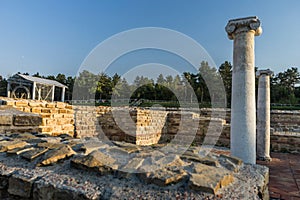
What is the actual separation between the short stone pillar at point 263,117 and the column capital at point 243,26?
2.06m

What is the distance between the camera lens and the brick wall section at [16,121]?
2.87m

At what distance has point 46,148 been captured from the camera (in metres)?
1.88

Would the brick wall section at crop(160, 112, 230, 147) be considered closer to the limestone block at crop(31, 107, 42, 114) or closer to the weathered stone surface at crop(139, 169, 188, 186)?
the limestone block at crop(31, 107, 42, 114)

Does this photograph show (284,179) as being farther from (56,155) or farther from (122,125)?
(122,125)

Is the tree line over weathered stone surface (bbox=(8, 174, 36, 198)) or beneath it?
over

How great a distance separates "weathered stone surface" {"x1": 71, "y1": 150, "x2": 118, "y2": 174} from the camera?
146cm

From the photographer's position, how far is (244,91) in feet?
10.9

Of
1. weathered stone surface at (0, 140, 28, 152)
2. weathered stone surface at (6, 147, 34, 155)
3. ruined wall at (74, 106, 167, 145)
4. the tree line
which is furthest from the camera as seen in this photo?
the tree line

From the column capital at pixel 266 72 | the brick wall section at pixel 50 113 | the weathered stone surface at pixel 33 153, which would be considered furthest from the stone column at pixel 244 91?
the brick wall section at pixel 50 113

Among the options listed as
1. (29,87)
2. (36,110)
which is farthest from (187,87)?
(36,110)

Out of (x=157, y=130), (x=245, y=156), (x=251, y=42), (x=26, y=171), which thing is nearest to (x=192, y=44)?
(x=251, y=42)

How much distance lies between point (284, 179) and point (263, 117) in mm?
2078

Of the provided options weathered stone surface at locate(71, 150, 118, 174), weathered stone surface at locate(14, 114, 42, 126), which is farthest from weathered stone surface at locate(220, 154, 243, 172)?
weathered stone surface at locate(14, 114, 42, 126)

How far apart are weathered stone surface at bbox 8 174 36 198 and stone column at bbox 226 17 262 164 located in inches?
115
